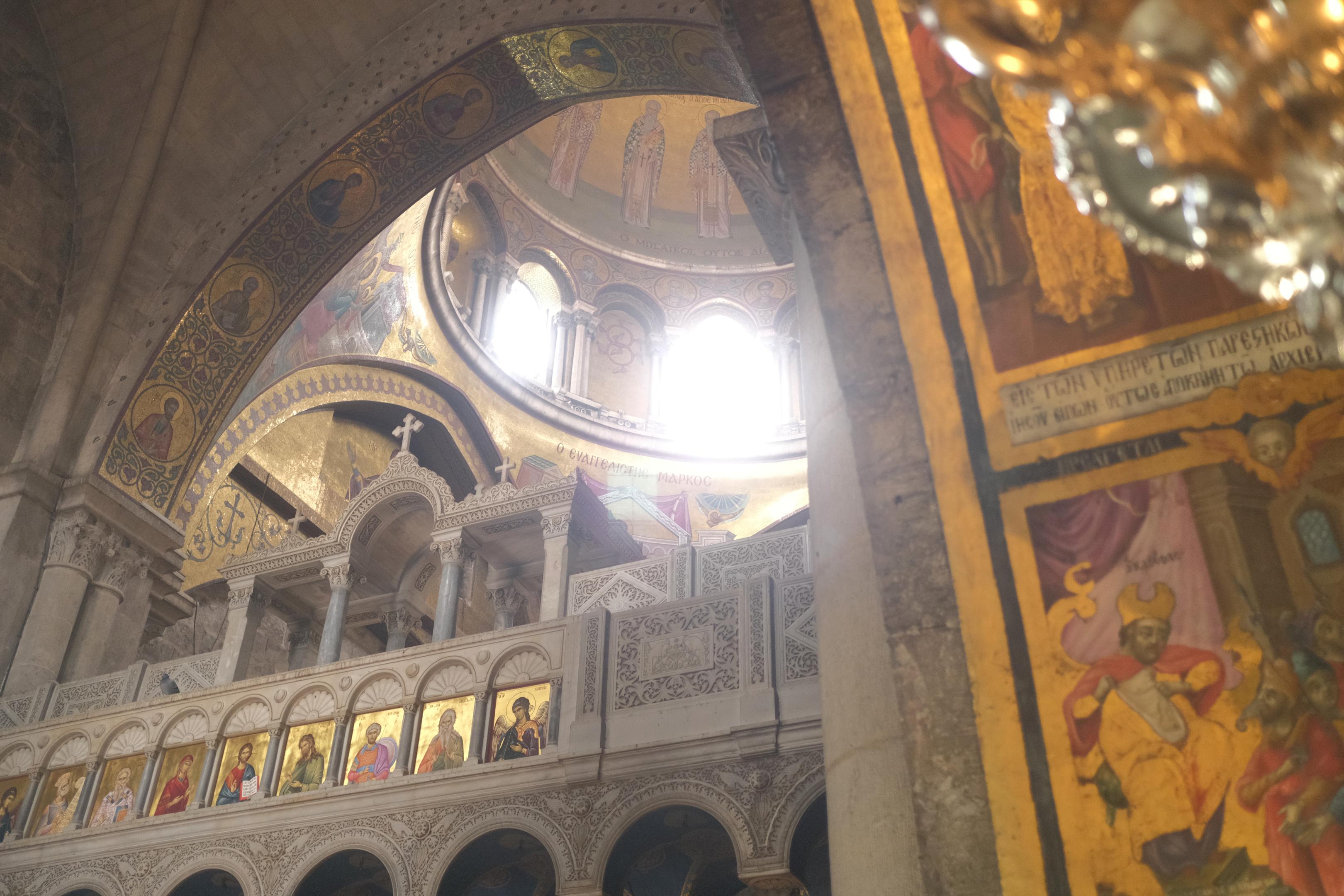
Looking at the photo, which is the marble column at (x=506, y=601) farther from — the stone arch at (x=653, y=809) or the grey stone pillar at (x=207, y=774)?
the stone arch at (x=653, y=809)

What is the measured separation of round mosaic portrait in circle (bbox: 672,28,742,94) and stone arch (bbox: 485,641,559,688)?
16.2ft

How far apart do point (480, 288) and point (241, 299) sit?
547 cm

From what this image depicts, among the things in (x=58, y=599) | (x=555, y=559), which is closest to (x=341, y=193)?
(x=58, y=599)

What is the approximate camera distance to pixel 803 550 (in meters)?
9.19

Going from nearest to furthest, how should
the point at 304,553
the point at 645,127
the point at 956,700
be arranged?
the point at 956,700
the point at 304,553
the point at 645,127

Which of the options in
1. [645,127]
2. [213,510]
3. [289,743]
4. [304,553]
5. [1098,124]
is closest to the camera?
[1098,124]

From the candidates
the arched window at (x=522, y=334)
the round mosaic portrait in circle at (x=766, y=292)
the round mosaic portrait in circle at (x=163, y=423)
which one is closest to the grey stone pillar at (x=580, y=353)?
the arched window at (x=522, y=334)

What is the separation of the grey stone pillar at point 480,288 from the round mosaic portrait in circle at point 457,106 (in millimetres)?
5319

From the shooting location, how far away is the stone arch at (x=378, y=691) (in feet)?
29.3

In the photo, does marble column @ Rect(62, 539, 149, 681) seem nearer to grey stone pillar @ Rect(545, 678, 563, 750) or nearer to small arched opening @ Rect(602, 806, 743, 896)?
grey stone pillar @ Rect(545, 678, 563, 750)

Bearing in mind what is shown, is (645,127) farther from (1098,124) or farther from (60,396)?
(1098,124)

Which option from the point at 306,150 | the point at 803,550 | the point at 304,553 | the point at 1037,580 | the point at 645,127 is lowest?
the point at 1037,580

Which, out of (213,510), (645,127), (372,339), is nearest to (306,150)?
(372,339)

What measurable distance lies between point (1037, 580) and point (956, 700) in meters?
0.54
